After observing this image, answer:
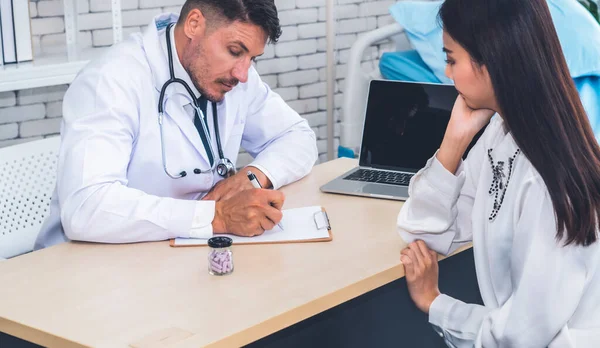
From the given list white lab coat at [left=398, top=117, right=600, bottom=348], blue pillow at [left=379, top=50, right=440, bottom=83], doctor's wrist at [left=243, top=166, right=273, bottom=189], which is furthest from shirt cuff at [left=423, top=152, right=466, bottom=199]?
blue pillow at [left=379, top=50, right=440, bottom=83]

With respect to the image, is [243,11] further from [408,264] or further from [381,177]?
[408,264]

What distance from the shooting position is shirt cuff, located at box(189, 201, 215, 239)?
1674 millimetres

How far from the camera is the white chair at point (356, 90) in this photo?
3.06 meters

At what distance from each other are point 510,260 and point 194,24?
939 mm

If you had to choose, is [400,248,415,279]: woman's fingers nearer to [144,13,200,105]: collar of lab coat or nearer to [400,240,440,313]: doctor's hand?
[400,240,440,313]: doctor's hand

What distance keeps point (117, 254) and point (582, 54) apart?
5.73 ft

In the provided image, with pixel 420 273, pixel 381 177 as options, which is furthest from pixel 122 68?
pixel 420 273

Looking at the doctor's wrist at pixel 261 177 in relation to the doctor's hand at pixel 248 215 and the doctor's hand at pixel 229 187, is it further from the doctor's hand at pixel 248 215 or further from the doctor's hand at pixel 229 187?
the doctor's hand at pixel 248 215

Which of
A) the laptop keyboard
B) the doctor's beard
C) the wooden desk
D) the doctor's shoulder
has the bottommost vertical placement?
the wooden desk

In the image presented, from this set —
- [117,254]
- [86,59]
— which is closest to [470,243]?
[117,254]

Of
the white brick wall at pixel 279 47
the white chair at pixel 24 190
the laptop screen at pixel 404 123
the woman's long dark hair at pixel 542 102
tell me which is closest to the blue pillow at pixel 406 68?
the white brick wall at pixel 279 47

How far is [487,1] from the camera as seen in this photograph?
4.56ft

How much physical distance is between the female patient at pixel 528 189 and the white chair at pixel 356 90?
5.07 ft

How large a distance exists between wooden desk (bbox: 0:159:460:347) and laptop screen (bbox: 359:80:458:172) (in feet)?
1.31
